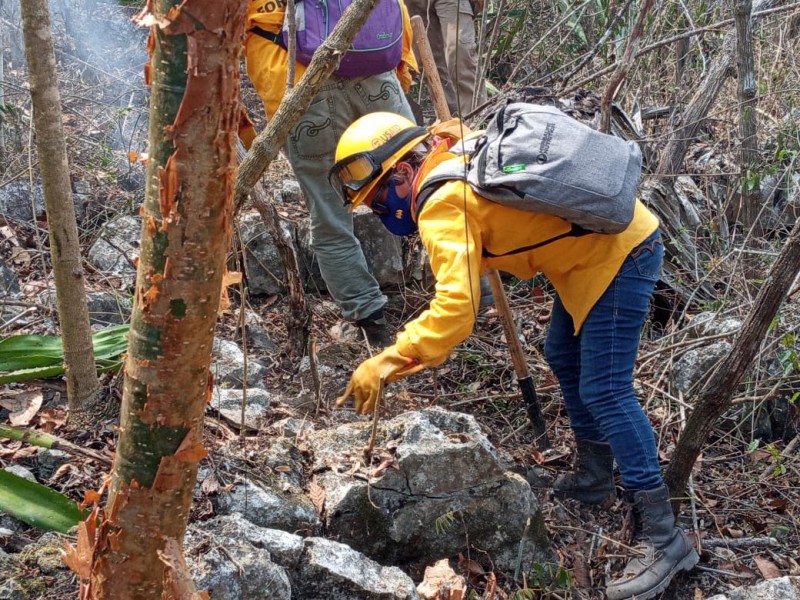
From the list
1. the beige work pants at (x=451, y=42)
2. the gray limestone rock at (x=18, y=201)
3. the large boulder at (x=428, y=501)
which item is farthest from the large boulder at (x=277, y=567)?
the beige work pants at (x=451, y=42)

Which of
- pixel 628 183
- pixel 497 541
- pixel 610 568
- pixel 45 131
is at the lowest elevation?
pixel 610 568

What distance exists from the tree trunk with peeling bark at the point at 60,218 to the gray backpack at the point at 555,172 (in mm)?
1191

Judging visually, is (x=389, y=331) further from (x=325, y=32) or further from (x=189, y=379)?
(x=189, y=379)

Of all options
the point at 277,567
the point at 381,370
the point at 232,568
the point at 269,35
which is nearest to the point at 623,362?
the point at 381,370

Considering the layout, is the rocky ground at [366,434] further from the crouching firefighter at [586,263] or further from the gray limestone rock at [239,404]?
the crouching firefighter at [586,263]

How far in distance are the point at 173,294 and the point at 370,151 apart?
1779 millimetres

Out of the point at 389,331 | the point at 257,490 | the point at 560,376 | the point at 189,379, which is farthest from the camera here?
the point at 389,331

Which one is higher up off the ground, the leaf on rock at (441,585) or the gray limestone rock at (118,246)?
the gray limestone rock at (118,246)

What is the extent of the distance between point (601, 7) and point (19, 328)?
5512 millimetres

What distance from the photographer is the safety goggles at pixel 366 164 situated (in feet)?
9.67

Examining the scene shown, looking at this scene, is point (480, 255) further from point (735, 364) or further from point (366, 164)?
point (735, 364)

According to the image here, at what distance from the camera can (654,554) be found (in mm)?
3020

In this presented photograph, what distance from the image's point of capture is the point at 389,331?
4.59 metres

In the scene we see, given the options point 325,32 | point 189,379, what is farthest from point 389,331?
point 189,379
